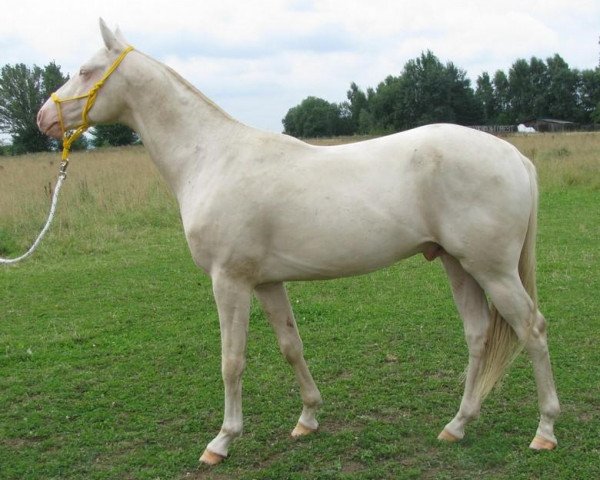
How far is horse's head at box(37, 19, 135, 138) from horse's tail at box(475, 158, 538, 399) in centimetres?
224

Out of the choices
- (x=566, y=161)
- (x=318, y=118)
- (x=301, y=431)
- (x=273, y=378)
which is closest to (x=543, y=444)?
(x=301, y=431)

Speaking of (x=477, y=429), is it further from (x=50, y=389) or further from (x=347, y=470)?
(x=50, y=389)

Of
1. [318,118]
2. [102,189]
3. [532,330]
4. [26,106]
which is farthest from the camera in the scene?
[318,118]

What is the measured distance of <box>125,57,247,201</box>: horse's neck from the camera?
3.34m

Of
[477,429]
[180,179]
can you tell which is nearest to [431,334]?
[477,429]

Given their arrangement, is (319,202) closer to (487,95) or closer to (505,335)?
(505,335)

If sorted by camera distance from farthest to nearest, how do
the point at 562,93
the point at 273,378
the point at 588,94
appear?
the point at 562,93 → the point at 588,94 → the point at 273,378

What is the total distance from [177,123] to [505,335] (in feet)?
7.13

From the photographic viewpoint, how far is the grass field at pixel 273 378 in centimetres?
339

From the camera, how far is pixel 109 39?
328 cm

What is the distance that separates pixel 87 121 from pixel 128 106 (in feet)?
0.80

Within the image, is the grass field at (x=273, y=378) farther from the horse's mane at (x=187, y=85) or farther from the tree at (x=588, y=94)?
the tree at (x=588, y=94)

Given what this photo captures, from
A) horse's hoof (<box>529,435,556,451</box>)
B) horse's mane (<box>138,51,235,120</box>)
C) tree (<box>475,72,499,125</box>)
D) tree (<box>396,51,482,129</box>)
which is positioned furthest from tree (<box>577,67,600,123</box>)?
horse's mane (<box>138,51,235,120</box>)

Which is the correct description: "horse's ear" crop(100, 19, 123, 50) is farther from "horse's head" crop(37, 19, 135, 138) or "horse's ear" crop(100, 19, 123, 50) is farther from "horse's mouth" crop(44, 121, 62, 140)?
"horse's mouth" crop(44, 121, 62, 140)
